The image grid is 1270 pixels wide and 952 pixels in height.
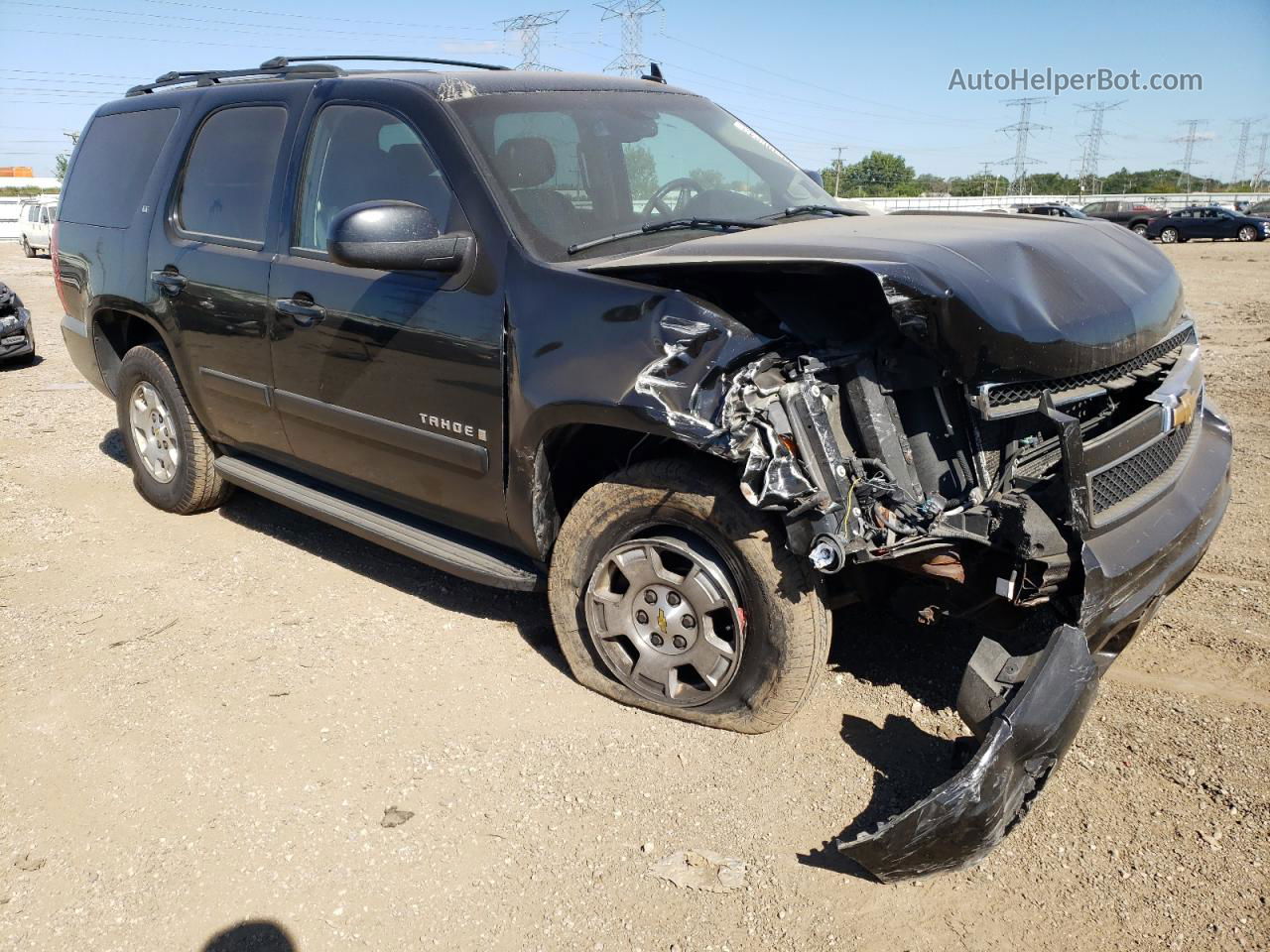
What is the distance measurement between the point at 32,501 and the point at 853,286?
5128 mm

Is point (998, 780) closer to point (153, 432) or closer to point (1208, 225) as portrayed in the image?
point (153, 432)

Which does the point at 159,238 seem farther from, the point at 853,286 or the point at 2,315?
the point at 2,315

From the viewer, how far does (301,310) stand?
12.7 ft

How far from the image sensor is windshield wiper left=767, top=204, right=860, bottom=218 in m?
3.84

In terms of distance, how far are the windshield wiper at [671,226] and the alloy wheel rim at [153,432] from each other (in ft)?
9.63


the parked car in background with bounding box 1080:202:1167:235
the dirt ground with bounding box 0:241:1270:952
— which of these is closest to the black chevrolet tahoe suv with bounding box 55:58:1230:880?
the dirt ground with bounding box 0:241:1270:952

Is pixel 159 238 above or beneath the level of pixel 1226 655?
above

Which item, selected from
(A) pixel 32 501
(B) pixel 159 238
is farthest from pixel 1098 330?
(A) pixel 32 501

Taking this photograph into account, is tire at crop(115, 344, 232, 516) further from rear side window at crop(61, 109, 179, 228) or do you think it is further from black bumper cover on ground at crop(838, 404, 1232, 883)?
black bumper cover on ground at crop(838, 404, 1232, 883)

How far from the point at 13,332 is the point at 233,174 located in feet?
25.0

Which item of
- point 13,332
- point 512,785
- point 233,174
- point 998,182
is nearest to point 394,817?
point 512,785

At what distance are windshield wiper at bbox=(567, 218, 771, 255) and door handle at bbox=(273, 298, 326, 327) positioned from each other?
1156 millimetres

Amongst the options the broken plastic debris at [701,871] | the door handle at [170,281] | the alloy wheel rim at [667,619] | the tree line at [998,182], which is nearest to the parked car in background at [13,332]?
the door handle at [170,281]

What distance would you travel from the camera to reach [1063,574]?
98.7 inches
